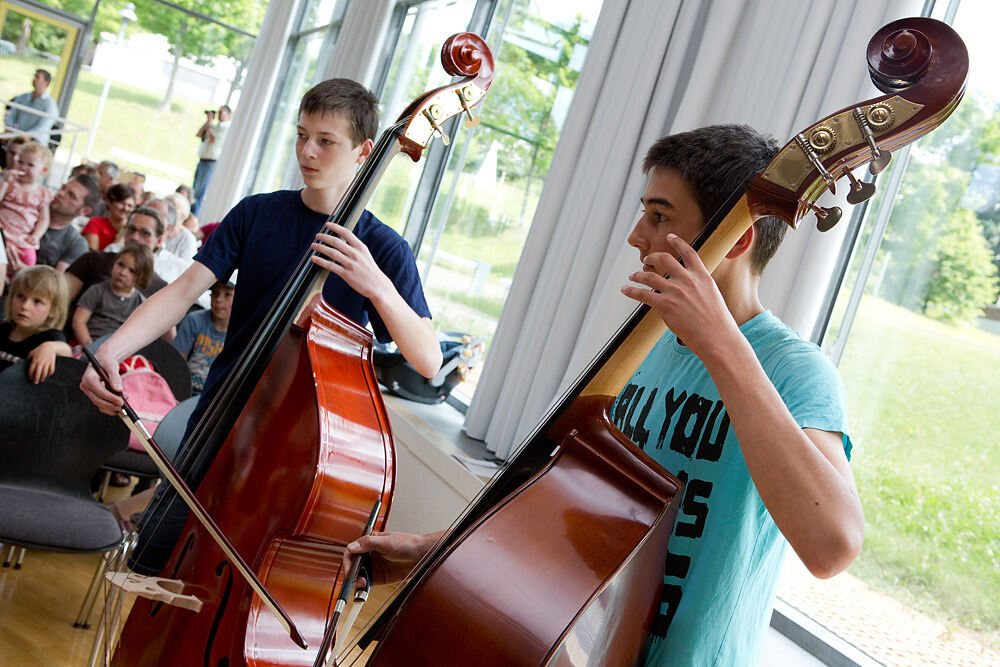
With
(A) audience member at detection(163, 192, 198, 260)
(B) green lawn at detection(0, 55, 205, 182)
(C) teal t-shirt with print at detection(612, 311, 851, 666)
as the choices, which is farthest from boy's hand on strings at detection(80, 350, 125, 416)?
(B) green lawn at detection(0, 55, 205, 182)

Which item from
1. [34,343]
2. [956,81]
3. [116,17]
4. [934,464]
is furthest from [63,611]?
[116,17]

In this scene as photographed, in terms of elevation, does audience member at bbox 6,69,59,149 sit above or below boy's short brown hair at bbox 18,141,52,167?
above

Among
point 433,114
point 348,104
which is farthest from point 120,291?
point 433,114

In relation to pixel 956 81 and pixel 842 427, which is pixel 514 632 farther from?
pixel 956 81

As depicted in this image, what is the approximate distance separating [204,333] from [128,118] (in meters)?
7.58

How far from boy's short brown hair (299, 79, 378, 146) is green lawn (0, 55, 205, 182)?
8.79m

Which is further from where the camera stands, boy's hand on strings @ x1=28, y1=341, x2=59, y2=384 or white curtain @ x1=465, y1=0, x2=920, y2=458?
boy's hand on strings @ x1=28, y1=341, x2=59, y2=384

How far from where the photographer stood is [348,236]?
4.97ft

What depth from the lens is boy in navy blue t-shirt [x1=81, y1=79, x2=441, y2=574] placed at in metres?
1.70

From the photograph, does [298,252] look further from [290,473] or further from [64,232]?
[64,232]

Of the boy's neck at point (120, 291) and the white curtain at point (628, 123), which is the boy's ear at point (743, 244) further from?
the boy's neck at point (120, 291)

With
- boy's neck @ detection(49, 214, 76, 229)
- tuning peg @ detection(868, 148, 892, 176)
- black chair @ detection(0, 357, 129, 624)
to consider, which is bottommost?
black chair @ detection(0, 357, 129, 624)

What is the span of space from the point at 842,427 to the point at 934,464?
4.64ft

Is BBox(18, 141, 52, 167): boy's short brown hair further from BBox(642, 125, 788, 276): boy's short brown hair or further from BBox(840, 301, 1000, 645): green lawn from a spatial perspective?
BBox(642, 125, 788, 276): boy's short brown hair
